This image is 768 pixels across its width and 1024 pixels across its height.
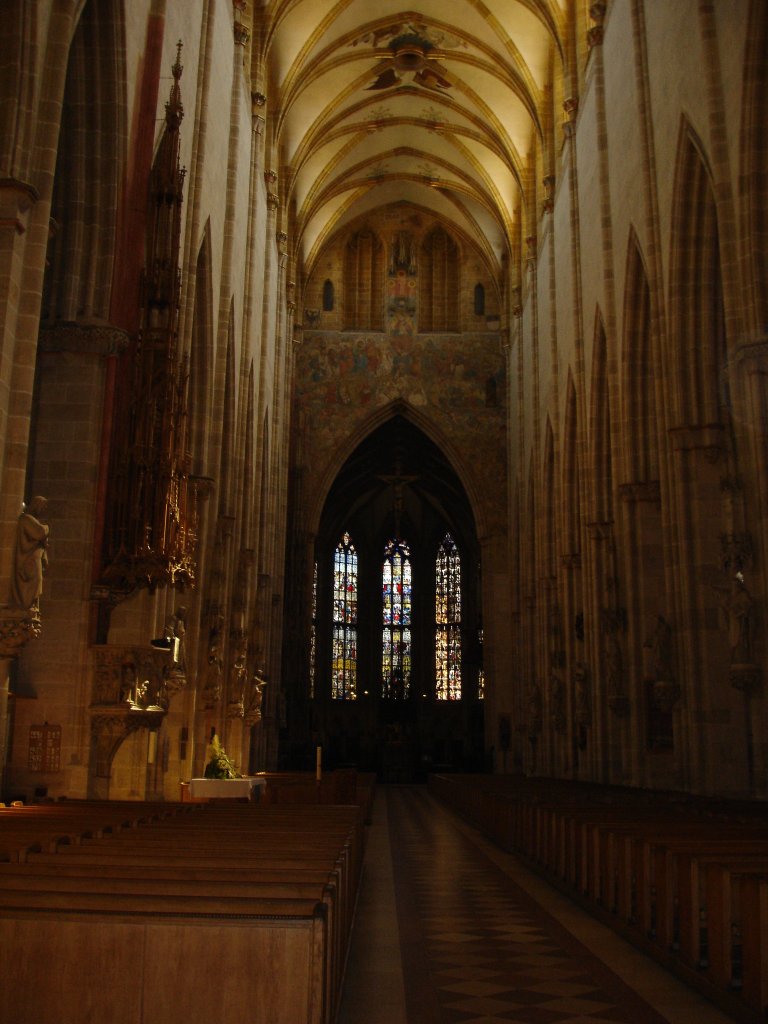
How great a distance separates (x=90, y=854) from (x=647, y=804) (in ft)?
26.3

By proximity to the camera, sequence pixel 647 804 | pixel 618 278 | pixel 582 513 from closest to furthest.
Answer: pixel 647 804
pixel 618 278
pixel 582 513

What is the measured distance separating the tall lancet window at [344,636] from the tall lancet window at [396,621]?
1362mm

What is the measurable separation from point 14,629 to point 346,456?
26484 mm

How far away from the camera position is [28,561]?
7723mm

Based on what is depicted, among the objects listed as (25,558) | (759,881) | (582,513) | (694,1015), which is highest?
(582,513)

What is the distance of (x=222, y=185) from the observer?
60.3 ft

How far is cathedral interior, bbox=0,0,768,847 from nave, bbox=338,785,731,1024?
3.45 meters

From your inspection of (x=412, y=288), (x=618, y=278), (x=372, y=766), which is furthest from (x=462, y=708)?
(x=618, y=278)

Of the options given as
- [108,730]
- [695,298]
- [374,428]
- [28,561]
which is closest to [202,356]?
[695,298]

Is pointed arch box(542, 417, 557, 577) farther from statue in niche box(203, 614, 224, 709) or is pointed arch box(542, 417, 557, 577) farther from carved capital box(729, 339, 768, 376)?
carved capital box(729, 339, 768, 376)

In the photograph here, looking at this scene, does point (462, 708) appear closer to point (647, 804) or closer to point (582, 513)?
point (582, 513)

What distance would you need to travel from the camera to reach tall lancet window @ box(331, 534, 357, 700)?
A: 45125mm

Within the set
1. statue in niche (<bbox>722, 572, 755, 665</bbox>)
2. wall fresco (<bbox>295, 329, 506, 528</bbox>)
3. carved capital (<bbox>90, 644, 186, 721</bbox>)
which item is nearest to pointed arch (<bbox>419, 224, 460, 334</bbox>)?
wall fresco (<bbox>295, 329, 506, 528</bbox>)

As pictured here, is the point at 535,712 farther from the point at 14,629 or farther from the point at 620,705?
the point at 14,629
